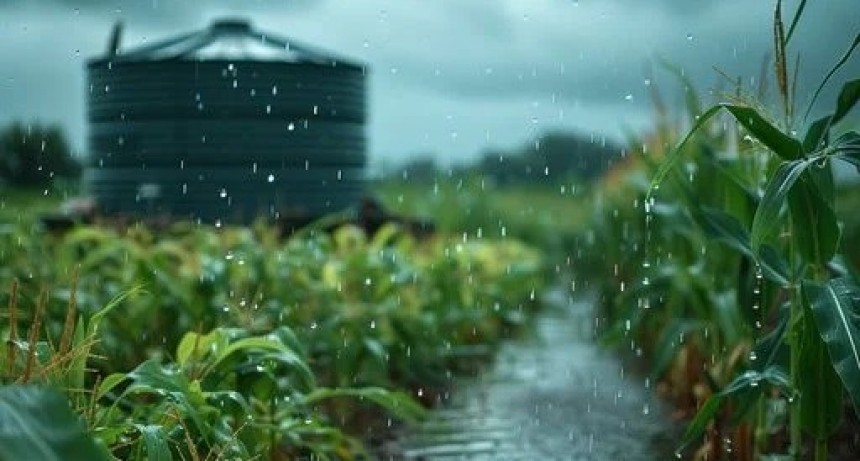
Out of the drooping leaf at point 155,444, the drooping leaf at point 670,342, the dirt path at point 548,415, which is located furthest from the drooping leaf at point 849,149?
the drooping leaf at point 670,342

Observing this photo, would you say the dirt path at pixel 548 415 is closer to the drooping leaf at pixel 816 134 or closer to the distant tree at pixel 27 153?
the drooping leaf at pixel 816 134

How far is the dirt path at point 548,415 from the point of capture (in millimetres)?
3002

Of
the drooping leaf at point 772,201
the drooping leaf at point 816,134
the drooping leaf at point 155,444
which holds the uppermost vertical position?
the drooping leaf at point 816,134

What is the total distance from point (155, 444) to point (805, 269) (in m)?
1.11

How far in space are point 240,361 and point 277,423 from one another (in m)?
0.18

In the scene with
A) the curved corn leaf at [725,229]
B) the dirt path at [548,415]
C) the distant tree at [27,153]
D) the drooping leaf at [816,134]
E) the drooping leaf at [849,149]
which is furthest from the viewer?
the distant tree at [27,153]

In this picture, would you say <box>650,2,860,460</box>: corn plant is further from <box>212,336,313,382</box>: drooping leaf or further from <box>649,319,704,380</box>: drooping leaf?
<box>649,319,704,380</box>: drooping leaf

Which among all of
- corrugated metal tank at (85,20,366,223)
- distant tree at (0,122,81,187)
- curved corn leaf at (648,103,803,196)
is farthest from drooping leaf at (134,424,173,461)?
distant tree at (0,122,81,187)

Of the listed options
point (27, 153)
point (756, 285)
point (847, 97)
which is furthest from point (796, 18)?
point (27, 153)

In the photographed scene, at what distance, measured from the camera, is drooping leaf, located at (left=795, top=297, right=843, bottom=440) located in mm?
2014

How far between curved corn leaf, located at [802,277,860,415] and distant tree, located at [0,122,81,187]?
12.4 feet

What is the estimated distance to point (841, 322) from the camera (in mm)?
1868

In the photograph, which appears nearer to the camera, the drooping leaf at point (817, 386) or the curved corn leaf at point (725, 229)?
the drooping leaf at point (817, 386)

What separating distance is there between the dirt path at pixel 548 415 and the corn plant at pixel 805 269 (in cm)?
80
